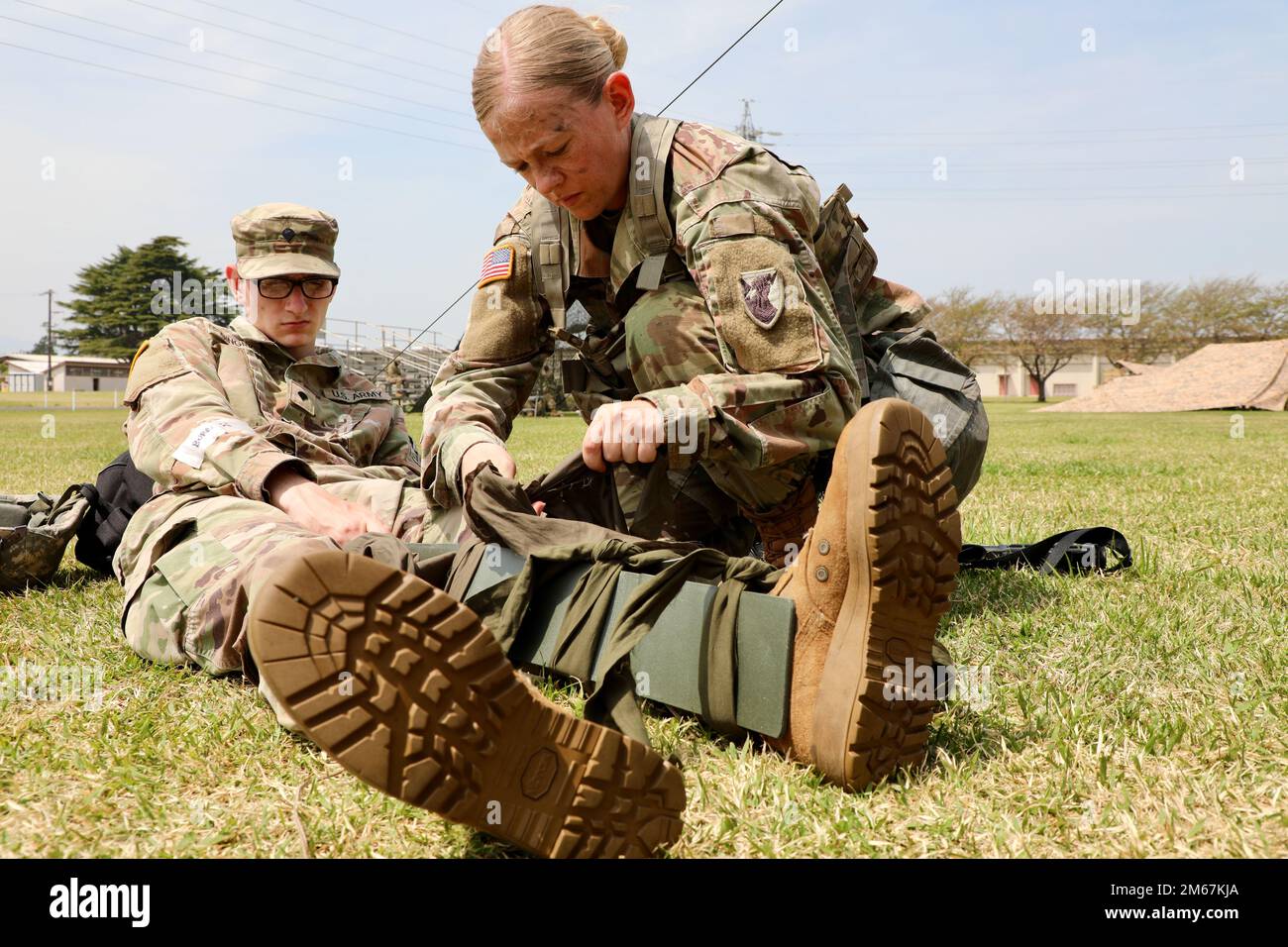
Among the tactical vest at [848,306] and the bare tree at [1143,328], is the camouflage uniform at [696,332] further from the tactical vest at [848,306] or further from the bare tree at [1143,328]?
the bare tree at [1143,328]

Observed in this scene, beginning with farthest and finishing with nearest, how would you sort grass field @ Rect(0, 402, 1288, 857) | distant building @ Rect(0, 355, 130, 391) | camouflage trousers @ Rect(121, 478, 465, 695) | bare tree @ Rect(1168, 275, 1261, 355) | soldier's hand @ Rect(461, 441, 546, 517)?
distant building @ Rect(0, 355, 130, 391), bare tree @ Rect(1168, 275, 1261, 355), soldier's hand @ Rect(461, 441, 546, 517), camouflage trousers @ Rect(121, 478, 465, 695), grass field @ Rect(0, 402, 1288, 857)

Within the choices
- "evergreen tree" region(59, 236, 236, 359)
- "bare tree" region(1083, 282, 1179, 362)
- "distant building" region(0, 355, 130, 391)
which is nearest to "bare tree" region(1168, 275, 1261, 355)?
"bare tree" region(1083, 282, 1179, 362)

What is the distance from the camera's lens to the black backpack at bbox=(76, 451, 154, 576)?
11.7 feet

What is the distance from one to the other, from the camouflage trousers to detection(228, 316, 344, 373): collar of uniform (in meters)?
0.76

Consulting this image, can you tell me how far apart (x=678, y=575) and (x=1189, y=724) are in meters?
1.08

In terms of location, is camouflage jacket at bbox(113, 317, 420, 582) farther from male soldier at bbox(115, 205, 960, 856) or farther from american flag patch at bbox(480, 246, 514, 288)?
american flag patch at bbox(480, 246, 514, 288)

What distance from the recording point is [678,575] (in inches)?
78.9

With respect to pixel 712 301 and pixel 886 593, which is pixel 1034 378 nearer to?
pixel 712 301

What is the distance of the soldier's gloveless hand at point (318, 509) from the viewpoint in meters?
2.76

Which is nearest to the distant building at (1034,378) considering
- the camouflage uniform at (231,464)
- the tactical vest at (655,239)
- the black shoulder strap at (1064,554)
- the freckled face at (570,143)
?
the black shoulder strap at (1064,554)

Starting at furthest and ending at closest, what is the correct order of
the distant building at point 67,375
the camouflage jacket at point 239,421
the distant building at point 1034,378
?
the distant building at point 67,375 → the distant building at point 1034,378 → the camouflage jacket at point 239,421

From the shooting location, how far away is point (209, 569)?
8.46 feet
